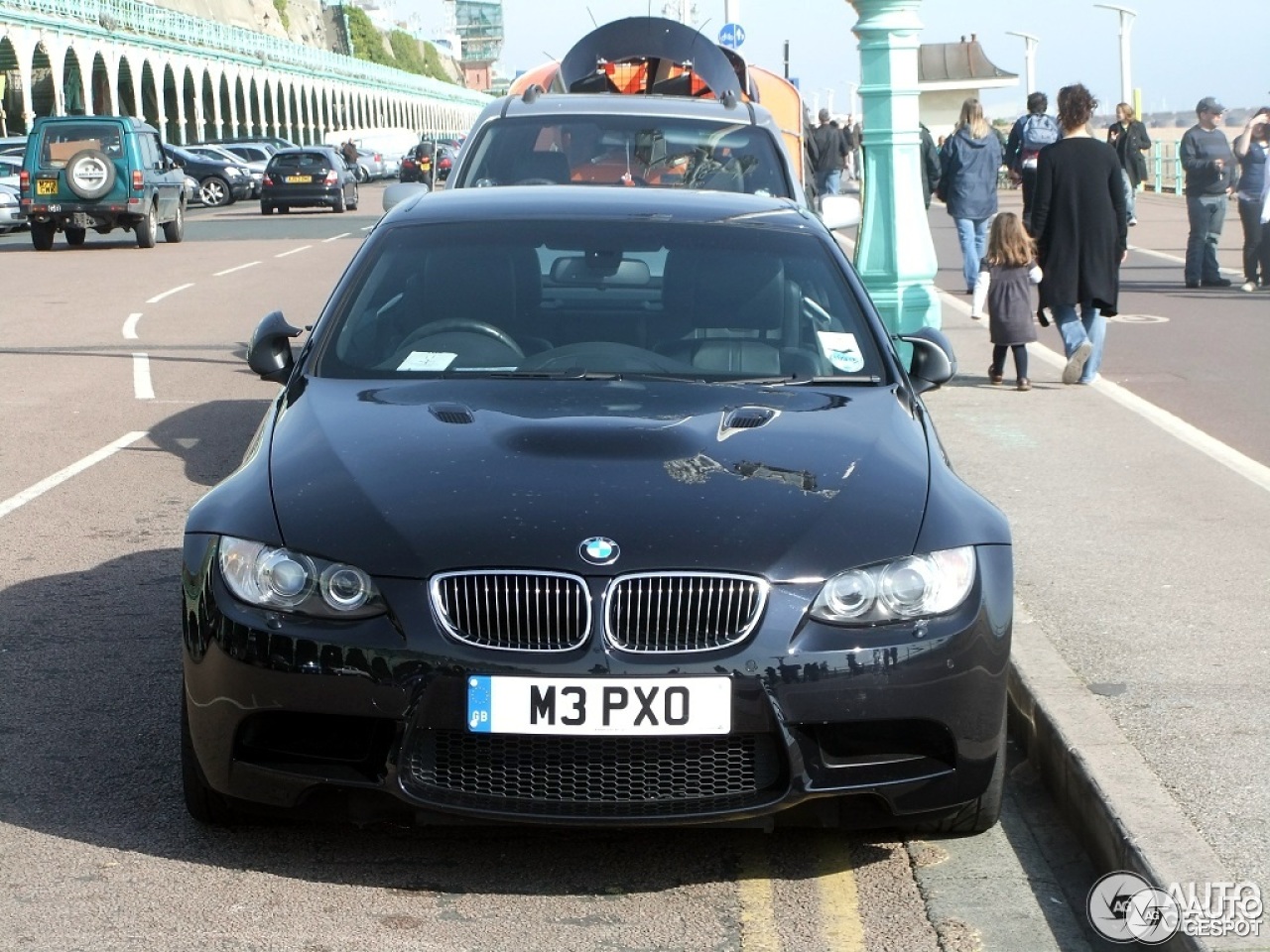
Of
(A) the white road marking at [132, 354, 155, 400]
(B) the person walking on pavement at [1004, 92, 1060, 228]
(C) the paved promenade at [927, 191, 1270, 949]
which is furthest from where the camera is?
Result: (B) the person walking on pavement at [1004, 92, 1060, 228]

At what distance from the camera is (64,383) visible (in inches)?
527

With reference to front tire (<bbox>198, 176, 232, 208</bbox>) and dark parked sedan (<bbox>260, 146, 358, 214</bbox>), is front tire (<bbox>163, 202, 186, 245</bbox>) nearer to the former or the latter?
dark parked sedan (<bbox>260, 146, 358, 214</bbox>)

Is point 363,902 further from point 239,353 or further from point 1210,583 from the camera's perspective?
point 239,353

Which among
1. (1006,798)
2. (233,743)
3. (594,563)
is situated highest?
(594,563)

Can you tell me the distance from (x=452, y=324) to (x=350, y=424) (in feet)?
2.65

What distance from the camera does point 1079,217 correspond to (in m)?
11.8

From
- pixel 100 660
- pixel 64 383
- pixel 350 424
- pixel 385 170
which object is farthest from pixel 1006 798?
pixel 385 170

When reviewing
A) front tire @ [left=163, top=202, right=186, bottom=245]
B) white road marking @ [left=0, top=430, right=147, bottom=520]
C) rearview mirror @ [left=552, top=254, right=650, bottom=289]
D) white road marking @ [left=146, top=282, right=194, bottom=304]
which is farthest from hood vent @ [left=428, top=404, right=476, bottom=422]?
front tire @ [left=163, top=202, right=186, bottom=245]

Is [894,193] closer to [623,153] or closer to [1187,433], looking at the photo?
[623,153]

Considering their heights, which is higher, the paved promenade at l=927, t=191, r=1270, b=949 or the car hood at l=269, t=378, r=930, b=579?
the car hood at l=269, t=378, r=930, b=579

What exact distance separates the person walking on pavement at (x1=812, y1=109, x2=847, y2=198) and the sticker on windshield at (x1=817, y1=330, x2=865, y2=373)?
72.6ft

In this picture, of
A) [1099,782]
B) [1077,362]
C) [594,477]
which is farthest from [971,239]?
[594,477]

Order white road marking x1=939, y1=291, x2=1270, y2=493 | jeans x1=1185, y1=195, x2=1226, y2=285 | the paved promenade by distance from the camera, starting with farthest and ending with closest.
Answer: jeans x1=1185, y1=195, x2=1226, y2=285
white road marking x1=939, y1=291, x2=1270, y2=493
the paved promenade

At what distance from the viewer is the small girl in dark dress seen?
460 inches
